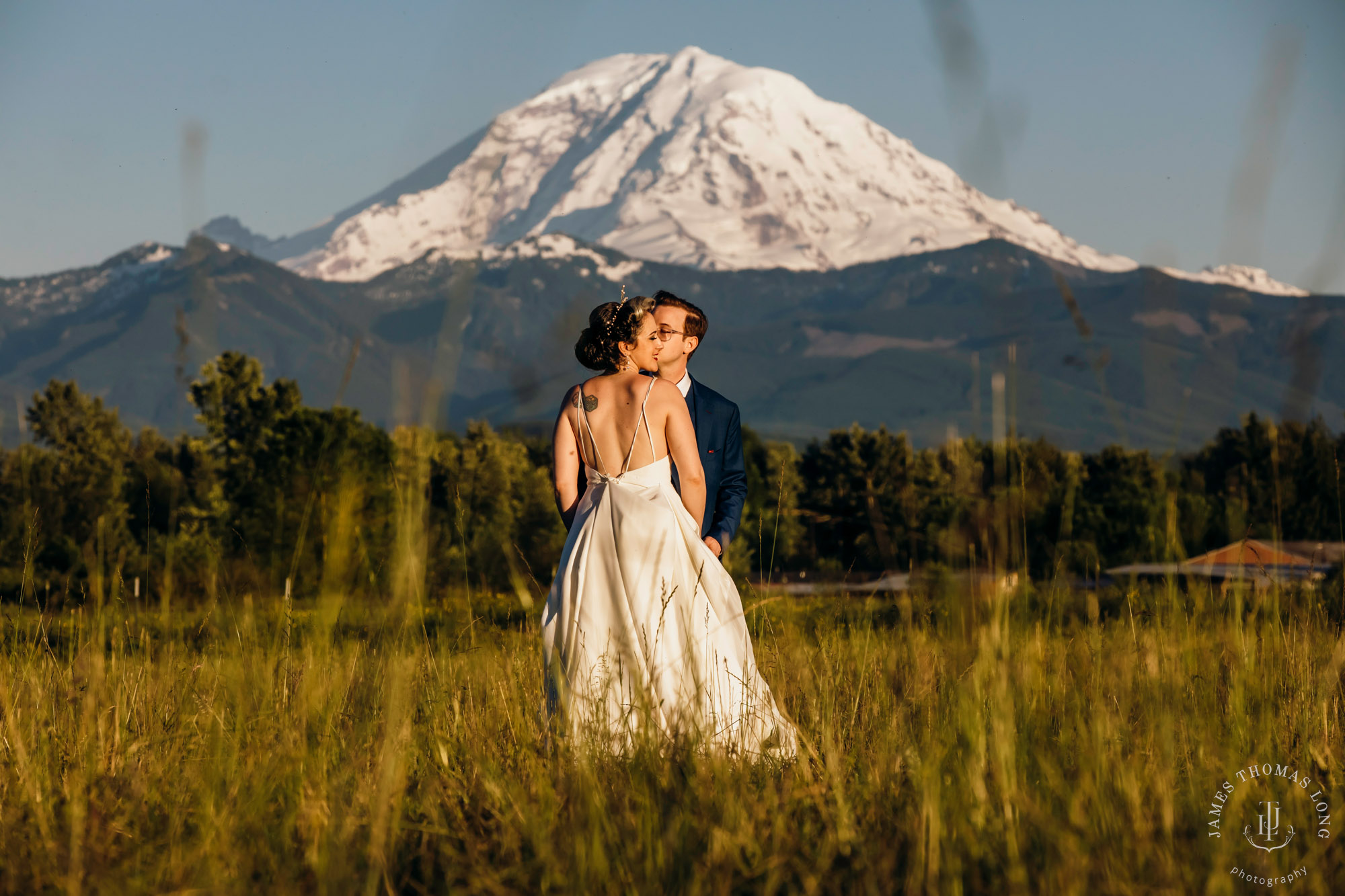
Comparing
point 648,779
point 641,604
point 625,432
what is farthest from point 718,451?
point 648,779

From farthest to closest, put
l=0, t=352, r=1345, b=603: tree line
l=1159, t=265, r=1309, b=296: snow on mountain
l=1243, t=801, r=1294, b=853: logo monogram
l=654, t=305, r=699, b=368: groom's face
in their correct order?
l=654, t=305, r=699, b=368: groom's face < l=0, t=352, r=1345, b=603: tree line < l=1159, t=265, r=1309, b=296: snow on mountain < l=1243, t=801, r=1294, b=853: logo monogram

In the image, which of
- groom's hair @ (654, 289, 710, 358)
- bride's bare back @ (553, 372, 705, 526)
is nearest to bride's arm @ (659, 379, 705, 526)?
A: bride's bare back @ (553, 372, 705, 526)

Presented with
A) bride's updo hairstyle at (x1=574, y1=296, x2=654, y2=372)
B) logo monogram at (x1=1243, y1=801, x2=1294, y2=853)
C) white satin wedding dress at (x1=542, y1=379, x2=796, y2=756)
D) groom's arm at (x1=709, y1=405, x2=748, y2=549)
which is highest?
bride's updo hairstyle at (x1=574, y1=296, x2=654, y2=372)

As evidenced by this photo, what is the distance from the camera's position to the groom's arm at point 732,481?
4781 mm

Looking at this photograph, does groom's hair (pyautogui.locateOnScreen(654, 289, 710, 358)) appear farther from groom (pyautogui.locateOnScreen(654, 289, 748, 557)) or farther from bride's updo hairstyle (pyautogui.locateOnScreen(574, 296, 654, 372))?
bride's updo hairstyle (pyautogui.locateOnScreen(574, 296, 654, 372))

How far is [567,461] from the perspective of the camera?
4.31m

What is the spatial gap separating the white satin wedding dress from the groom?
593 millimetres

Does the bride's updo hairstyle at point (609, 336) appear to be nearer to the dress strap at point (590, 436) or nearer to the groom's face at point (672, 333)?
the dress strap at point (590, 436)

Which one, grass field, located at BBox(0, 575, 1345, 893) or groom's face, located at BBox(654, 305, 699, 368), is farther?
groom's face, located at BBox(654, 305, 699, 368)

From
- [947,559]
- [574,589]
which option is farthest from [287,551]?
[947,559]

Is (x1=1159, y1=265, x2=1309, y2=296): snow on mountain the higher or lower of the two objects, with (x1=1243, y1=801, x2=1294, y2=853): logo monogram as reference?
higher

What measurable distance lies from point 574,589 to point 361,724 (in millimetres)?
977

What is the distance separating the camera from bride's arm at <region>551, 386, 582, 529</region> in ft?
14.0

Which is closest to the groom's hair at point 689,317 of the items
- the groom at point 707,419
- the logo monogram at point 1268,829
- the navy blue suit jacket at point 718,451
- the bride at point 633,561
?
the groom at point 707,419
